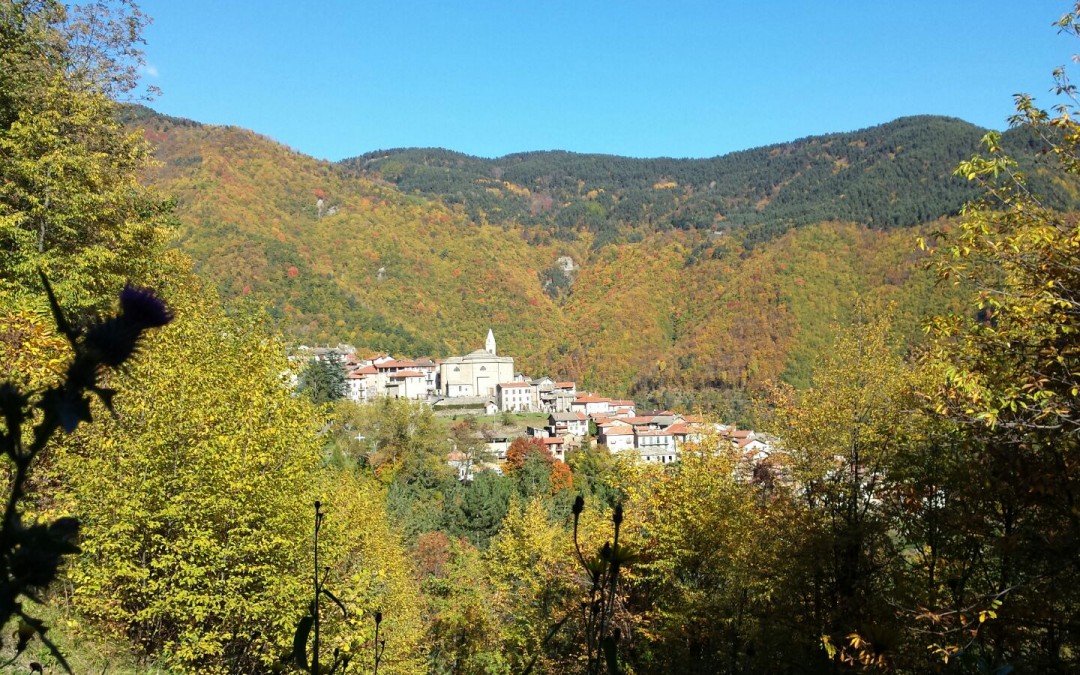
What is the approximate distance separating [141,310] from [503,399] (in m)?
77.6

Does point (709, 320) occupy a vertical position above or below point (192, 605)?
above

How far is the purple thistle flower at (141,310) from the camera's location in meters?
0.82

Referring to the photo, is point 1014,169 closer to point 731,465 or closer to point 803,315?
point 731,465

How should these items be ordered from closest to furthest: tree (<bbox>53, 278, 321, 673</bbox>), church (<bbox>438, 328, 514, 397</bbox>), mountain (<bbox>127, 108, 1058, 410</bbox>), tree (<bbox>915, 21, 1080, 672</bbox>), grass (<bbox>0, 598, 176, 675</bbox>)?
tree (<bbox>915, 21, 1080, 672</bbox>) → grass (<bbox>0, 598, 176, 675</bbox>) → tree (<bbox>53, 278, 321, 673</bbox>) → church (<bbox>438, 328, 514, 397</bbox>) → mountain (<bbox>127, 108, 1058, 410</bbox>)

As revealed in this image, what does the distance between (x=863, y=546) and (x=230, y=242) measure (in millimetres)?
99314

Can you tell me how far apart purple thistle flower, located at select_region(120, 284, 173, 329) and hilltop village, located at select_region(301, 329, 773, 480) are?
161ft

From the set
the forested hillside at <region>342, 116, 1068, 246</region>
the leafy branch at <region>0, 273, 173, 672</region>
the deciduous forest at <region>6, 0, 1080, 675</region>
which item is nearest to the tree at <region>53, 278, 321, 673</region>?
the deciduous forest at <region>6, 0, 1080, 675</region>

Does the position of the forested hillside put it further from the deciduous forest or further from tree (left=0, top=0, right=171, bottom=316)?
tree (left=0, top=0, right=171, bottom=316)

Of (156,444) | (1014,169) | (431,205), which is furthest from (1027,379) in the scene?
(431,205)

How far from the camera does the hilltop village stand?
A: 5731 cm

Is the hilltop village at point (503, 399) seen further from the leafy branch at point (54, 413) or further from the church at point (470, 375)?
the leafy branch at point (54, 413)

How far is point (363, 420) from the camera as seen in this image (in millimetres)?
43219

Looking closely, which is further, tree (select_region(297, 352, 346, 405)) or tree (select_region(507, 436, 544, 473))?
tree (select_region(507, 436, 544, 473))

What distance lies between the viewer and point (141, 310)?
834 millimetres
